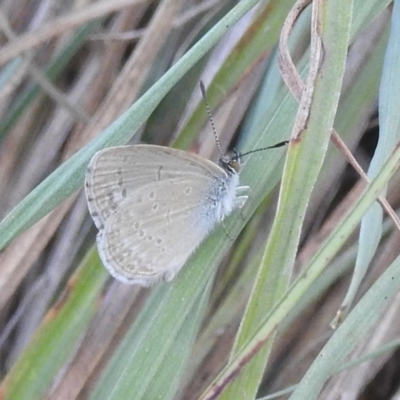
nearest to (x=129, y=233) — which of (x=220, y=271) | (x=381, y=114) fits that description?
(x=220, y=271)

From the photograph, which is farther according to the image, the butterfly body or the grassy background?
the butterfly body

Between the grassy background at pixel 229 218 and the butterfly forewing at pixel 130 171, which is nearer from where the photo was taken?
the grassy background at pixel 229 218

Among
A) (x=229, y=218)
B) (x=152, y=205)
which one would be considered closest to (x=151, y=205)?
(x=152, y=205)

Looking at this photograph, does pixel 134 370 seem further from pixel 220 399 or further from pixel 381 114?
pixel 381 114

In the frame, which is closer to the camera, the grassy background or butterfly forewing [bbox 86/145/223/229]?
the grassy background
